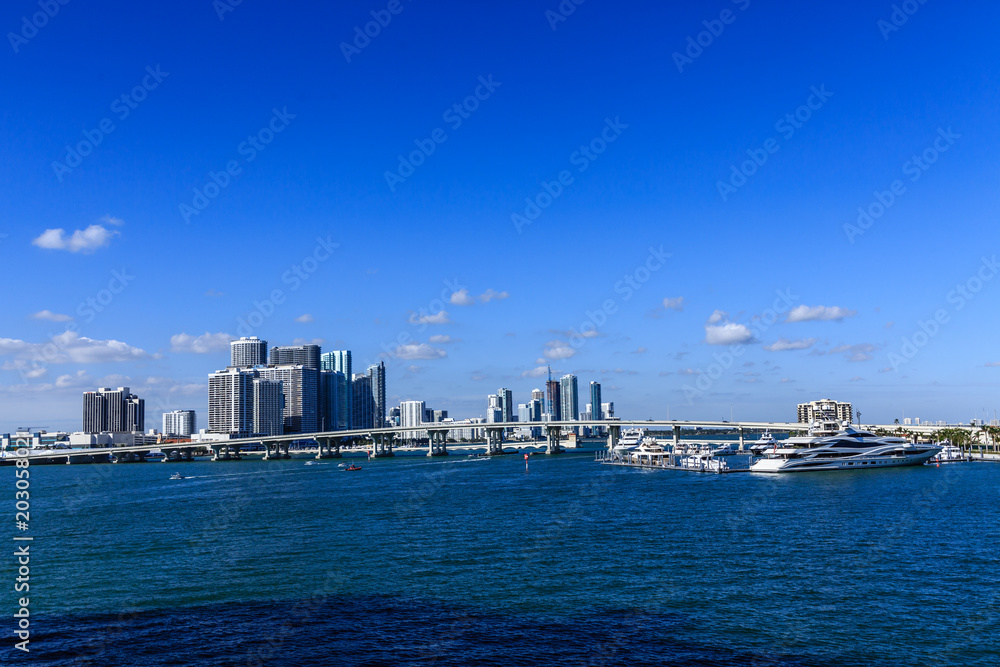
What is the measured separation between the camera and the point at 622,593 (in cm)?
3553

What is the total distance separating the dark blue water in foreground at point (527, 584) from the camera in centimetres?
2767

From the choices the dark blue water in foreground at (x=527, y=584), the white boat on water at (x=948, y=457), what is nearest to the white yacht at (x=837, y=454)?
the white boat on water at (x=948, y=457)

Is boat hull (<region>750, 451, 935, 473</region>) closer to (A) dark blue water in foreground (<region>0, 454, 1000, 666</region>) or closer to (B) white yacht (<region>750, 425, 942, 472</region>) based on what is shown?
(B) white yacht (<region>750, 425, 942, 472</region>)

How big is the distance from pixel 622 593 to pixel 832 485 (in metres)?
67.3

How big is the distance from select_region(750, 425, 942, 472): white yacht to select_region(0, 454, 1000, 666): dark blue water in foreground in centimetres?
3935

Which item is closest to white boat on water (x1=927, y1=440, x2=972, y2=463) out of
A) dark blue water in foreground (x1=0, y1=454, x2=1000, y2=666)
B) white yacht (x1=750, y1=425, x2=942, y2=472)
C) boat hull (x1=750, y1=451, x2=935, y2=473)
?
white yacht (x1=750, y1=425, x2=942, y2=472)

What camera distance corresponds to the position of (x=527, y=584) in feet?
124

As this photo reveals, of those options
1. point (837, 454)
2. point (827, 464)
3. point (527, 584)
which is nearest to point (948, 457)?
point (837, 454)

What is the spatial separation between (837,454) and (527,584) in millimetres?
96072

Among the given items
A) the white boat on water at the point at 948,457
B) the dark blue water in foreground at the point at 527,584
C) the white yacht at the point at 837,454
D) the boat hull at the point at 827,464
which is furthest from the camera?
the white boat on water at the point at 948,457

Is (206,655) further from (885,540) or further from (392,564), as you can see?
(885,540)

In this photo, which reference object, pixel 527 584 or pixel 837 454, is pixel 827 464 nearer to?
pixel 837 454

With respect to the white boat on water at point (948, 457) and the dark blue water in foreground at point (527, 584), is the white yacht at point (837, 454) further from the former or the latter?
the dark blue water in foreground at point (527, 584)

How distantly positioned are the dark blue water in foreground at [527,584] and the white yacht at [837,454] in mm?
39350
